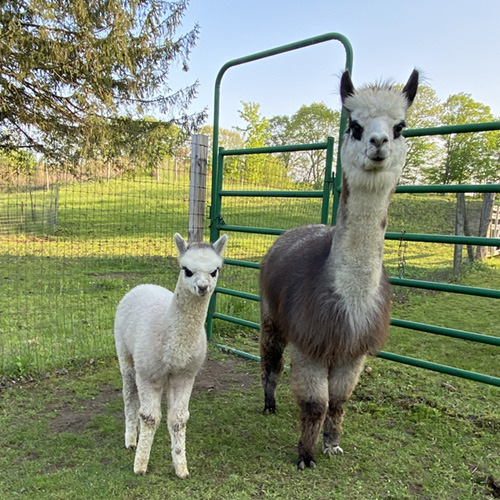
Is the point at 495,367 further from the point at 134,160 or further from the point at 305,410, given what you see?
the point at 134,160

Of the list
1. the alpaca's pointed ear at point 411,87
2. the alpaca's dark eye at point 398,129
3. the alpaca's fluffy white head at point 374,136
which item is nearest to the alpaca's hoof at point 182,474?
the alpaca's fluffy white head at point 374,136

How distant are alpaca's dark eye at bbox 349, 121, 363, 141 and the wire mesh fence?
2827 mm

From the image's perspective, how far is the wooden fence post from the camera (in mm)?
4582

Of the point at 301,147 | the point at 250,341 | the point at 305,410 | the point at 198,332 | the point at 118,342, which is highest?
the point at 301,147

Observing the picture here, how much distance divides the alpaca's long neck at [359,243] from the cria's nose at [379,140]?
0.25m

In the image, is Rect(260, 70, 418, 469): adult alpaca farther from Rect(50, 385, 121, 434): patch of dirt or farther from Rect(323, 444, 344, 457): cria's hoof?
Rect(50, 385, 121, 434): patch of dirt

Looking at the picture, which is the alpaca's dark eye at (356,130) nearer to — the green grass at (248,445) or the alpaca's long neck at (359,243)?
the alpaca's long neck at (359,243)

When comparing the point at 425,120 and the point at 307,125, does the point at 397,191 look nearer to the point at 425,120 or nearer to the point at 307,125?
the point at 425,120

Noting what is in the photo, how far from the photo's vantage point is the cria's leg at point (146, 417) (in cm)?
240

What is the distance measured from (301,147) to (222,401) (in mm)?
2260

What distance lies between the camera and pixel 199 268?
2.20 metres

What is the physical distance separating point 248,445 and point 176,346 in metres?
1.02

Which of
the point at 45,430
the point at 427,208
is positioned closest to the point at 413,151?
the point at 427,208

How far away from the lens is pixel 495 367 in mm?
4312
